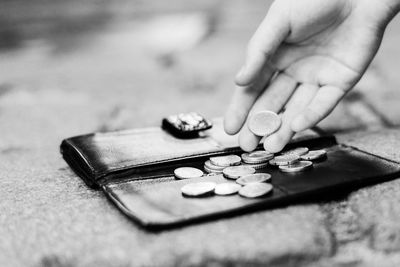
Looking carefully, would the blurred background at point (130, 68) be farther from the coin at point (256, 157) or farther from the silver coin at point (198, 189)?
the silver coin at point (198, 189)

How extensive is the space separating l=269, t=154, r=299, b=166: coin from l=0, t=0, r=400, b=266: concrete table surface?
0.11m

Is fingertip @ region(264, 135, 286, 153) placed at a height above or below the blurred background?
above

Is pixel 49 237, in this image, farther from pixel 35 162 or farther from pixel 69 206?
pixel 35 162

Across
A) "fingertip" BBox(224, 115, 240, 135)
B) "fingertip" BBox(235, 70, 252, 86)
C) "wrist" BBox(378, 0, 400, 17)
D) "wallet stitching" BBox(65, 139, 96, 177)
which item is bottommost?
"wallet stitching" BBox(65, 139, 96, 177)

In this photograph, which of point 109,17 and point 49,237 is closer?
point 49,237

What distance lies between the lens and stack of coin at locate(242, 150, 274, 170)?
3.34ft

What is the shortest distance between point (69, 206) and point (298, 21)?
561 millimetres

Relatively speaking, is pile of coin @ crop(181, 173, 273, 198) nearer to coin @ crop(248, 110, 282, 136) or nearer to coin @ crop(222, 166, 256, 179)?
coin @ crop(222, 166, 256, 179)

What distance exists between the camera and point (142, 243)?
78cm

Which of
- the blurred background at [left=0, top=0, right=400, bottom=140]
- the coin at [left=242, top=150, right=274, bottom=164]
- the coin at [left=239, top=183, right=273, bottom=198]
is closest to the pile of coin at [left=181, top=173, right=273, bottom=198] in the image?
the coin at [left=239, top=183, right=273, bottom=198]

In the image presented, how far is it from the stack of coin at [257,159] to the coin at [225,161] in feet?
0.05

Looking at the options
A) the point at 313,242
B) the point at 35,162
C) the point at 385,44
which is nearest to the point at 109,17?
the point at 385,44

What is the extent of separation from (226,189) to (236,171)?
0.09m

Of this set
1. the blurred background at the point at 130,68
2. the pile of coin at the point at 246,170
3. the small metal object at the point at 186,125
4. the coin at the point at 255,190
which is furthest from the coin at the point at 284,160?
the blurred background at the point at 130,68
